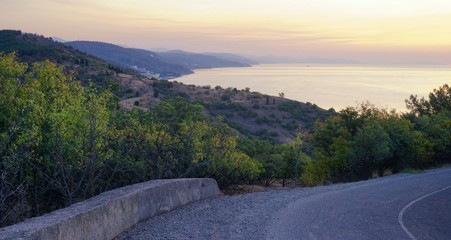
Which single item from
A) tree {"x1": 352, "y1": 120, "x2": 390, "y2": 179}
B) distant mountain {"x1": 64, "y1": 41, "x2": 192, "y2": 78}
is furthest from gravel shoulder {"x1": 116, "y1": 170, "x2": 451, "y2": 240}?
distant mountain {"x1": 64, "y1": 41, "x2": 192, "y2": 78}

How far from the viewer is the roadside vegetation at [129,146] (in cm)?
1212

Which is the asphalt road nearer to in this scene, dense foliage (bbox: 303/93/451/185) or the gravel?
the gravel

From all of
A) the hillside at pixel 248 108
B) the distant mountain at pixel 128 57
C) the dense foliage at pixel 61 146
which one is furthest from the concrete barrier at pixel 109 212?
the distant mountain at pixel 128 57

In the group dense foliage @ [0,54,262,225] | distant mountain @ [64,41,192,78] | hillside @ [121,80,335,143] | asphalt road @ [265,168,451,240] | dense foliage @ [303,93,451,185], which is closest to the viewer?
asphalt road @ [265,168,451,240]

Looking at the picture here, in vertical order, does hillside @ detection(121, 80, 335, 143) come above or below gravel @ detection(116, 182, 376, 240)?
below

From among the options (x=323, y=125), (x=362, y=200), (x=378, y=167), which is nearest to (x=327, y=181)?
(x=378, y=167)

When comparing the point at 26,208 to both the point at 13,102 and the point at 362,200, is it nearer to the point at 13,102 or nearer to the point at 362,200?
the point at 13,102

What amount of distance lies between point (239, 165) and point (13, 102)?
10476 mm

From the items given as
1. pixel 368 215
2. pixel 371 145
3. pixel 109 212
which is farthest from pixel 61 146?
pixel 371 145

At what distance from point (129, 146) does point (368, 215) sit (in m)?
7.52

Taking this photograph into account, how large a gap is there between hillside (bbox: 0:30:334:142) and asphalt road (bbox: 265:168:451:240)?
40107mm

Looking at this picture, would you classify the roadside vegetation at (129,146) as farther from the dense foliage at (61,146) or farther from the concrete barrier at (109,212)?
the concrete barrier at (109,212)

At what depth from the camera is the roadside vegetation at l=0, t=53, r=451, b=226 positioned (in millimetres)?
12125

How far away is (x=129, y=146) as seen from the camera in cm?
1609
